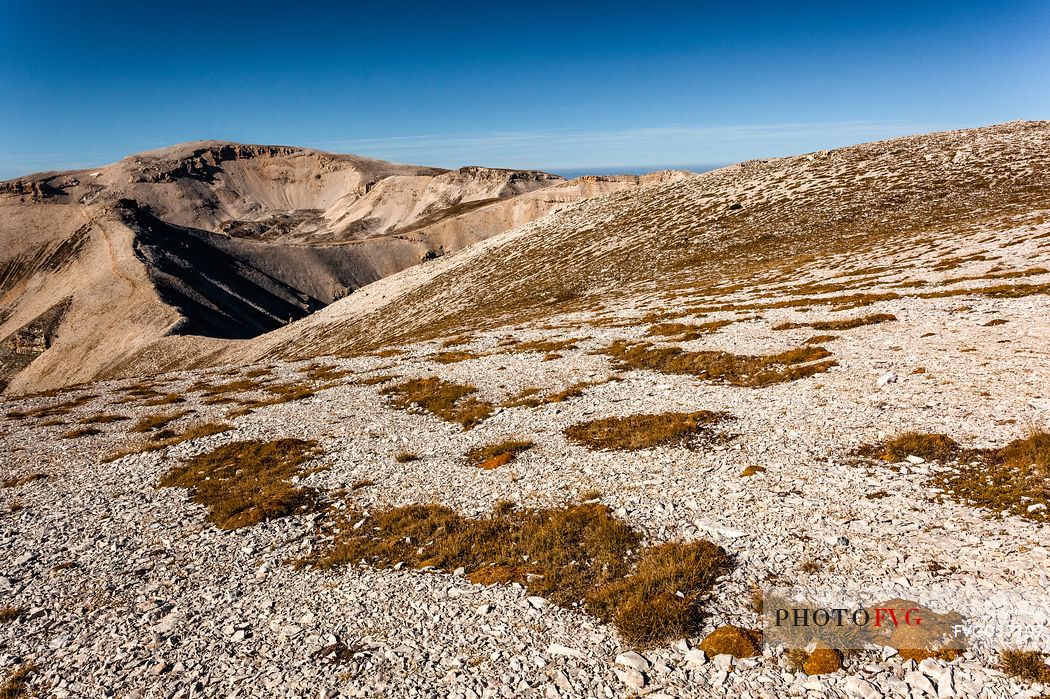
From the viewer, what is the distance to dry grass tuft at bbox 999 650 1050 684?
8211 mm

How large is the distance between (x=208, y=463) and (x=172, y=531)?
243 inches

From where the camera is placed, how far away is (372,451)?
2236 cm

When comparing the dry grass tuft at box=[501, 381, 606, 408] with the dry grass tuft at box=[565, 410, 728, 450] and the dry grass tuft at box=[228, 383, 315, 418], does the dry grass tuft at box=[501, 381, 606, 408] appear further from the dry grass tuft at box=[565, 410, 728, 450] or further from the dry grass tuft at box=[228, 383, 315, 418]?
the dry grass tuft at box=[228, 383, 315, 418]

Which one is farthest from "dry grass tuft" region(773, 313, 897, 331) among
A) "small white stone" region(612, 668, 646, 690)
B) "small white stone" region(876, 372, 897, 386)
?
"small white stone" region(612, 668, 646, 690)

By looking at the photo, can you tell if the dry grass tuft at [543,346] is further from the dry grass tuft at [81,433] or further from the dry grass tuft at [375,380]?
the dry grass tuft at [81,433]

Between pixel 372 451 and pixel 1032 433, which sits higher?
pixel 1032 433

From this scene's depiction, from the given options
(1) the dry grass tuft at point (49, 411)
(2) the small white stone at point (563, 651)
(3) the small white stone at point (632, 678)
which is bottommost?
(1) the dry grass tuft at point (49, 411)

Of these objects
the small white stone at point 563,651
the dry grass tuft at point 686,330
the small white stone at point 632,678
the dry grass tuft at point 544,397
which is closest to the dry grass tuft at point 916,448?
the small white stone at point 632,678

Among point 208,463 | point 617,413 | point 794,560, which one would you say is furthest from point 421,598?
point 208,463

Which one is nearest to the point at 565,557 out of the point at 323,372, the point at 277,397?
the point at 277,397

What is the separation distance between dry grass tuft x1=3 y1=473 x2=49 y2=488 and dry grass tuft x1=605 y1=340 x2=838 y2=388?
26.9m

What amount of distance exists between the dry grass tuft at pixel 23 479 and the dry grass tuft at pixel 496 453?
59.3 feet

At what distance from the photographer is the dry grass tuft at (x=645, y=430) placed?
753 inches

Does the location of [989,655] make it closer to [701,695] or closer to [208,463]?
[701,695]
